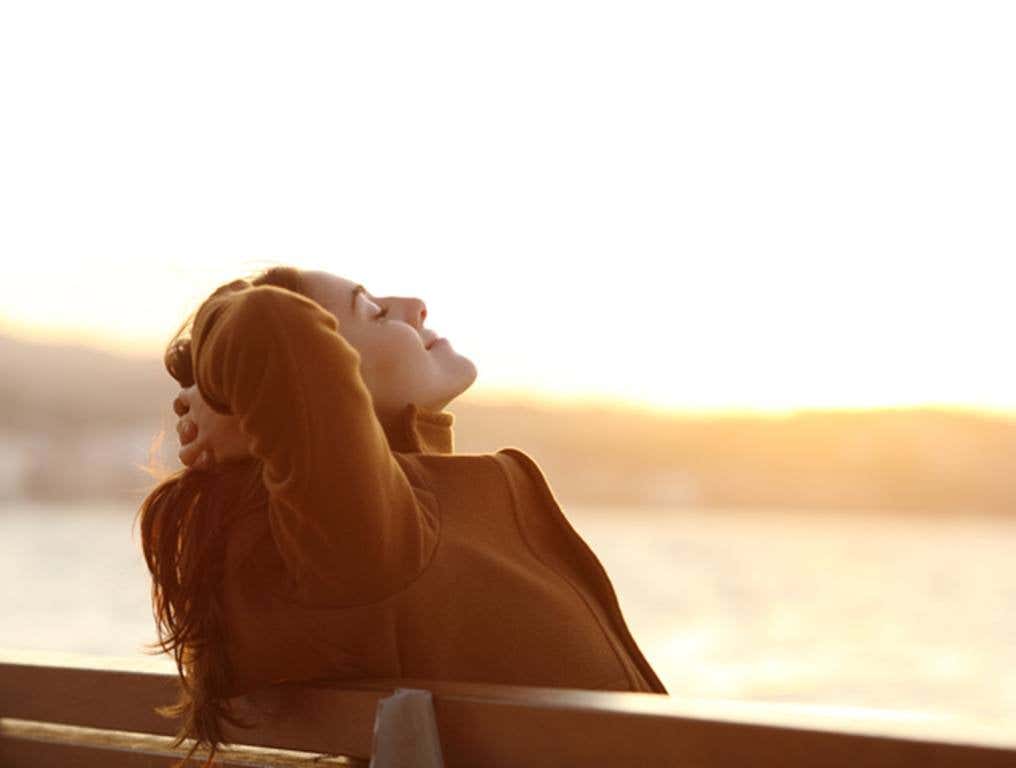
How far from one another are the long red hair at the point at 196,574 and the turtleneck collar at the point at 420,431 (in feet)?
0.57

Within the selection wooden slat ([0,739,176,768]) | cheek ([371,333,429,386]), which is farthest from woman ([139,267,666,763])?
wooden slat ([0,739,176,768])

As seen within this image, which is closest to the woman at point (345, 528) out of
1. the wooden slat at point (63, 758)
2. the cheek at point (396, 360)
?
the cheek at point (396, 360)

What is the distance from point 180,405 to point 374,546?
0.34m

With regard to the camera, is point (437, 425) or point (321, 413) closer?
point (321, 413)

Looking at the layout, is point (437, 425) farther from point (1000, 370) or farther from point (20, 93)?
point (1000, 370)

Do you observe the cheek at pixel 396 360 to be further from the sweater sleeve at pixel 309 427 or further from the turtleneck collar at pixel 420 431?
the sweater sleeve at pixel 309 427

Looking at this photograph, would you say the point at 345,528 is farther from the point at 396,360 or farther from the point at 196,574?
the point at 396,360

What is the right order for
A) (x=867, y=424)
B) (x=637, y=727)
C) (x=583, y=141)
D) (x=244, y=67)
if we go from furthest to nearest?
1. (x=583, y=141)
2. (x=867, y=424)
3. (x=244, y=67)
4. (x=637, y=727)

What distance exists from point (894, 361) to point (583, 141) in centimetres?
501

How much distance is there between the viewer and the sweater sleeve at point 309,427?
98 centimetres

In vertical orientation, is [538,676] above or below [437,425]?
below

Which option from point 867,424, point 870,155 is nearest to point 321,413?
point 867,424

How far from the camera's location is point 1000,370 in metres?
13.0

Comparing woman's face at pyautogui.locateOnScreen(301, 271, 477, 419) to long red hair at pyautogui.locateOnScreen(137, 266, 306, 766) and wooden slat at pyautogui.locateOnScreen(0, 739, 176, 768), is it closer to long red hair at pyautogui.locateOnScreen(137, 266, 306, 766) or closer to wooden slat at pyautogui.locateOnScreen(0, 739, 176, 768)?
long red hair at pyautogui.locateOnScreen(137, 266, 306, 766)
